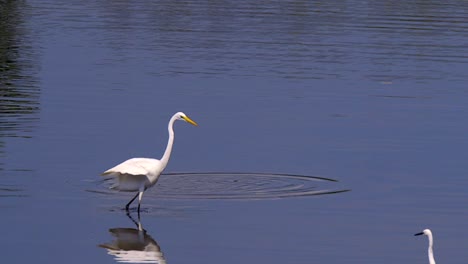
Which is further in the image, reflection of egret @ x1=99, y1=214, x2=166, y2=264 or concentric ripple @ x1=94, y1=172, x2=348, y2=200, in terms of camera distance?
concentric ripple @ x1=94, y1=172, x2=348, y2=200

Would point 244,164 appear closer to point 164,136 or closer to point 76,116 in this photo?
point 164,136

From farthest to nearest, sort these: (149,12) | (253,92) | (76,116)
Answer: (149,12) < (253,92) < (76,116)

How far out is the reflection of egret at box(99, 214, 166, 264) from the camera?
12.5 metres

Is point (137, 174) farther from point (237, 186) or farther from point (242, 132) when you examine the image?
point (242, 132)

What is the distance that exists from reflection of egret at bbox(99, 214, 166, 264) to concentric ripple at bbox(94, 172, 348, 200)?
1.75 meters

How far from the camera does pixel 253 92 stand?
23.8 metres

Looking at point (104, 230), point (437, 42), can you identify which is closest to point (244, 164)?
point (104, 230)

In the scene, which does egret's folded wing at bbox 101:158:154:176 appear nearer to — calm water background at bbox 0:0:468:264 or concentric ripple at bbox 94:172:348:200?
calm water background at bbox 0:0:468:264

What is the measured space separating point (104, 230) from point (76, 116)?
23.3ft

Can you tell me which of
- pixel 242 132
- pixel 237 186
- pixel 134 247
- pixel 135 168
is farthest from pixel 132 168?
pixel 242 132

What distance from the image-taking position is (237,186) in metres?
15.9

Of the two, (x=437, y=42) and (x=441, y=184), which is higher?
(x=437, y=42)

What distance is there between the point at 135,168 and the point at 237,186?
190 centimetres

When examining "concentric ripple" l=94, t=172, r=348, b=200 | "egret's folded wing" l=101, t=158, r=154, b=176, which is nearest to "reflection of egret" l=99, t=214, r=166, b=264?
"egret's folded wing" l=101, t=158, r=154, b=176
